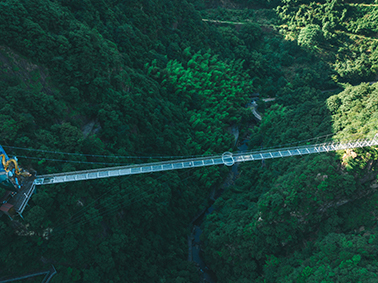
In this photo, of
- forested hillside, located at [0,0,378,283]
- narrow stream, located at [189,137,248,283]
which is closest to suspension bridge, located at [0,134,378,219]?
forested hillside, located at [0,0,378,283]

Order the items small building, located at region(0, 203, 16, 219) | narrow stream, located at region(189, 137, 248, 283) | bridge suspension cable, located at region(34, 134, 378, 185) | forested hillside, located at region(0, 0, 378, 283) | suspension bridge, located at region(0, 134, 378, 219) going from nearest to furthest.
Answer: small building, located at region(0, 203, 16, 219)
suspension bridge, located at region(0, 134, 378, 219)
forested hillside, located at region(0, 0, 378, 283)
bridge suspension cable, located at region(34, 134, 378, 185)
narrow stream, located at region(189, 137, 248, 283)

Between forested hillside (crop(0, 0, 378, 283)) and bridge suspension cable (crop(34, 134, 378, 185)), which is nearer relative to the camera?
forested hillside (crop(0, 0, 378, 283))

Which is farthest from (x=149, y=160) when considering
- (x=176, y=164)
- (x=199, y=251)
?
(x=199, y=251)

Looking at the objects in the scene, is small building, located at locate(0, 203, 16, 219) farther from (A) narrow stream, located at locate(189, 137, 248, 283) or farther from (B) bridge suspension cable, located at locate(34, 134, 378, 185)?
(A) narrow stream, located at locate(189, 137, 248, 283)

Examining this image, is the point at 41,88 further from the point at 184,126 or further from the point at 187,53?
the point at 187,53

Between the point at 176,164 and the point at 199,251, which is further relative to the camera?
the point at 199,251

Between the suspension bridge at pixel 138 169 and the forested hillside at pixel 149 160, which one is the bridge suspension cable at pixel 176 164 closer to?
the suspension bridge at pixel 138 169

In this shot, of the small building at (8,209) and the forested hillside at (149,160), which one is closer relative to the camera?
the small building at (8,209)

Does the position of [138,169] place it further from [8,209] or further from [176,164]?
[8,209]

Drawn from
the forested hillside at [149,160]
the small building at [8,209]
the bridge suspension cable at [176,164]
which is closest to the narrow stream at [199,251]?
the forested hillside at [149,160]
